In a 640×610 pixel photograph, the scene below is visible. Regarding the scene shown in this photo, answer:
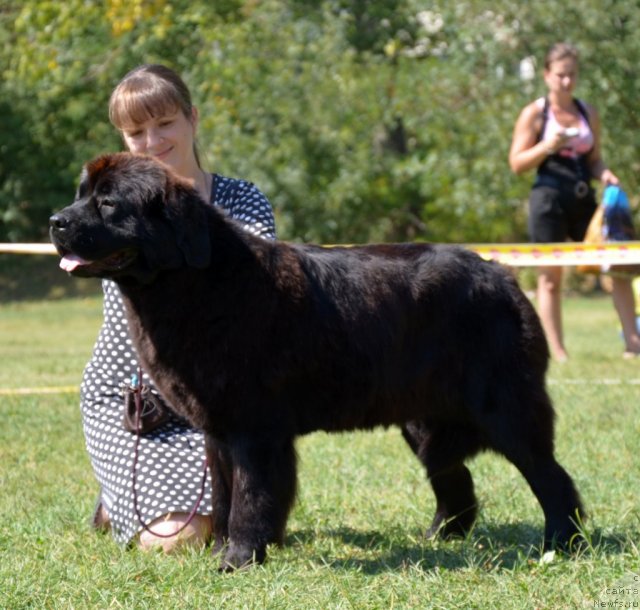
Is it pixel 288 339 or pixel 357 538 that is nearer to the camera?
pixel 288 339

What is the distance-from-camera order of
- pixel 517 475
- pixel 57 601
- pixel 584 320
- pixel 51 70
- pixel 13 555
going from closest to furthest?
pixel 57 601
pixel 13 555
pixel 517 475
pixel 584 320
pixel 51 70

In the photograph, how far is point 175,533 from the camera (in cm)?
411

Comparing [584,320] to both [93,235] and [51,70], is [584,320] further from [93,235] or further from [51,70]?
[93,235]

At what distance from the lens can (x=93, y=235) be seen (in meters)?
3.37

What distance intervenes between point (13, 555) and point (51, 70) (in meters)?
17.7

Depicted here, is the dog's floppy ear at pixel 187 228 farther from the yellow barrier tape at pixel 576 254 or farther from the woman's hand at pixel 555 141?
the woman's hand at pixel 555 141

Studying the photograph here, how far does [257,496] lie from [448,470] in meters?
0.83

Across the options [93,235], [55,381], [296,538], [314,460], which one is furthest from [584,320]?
[93,235]

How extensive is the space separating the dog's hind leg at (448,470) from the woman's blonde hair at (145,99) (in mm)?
1456

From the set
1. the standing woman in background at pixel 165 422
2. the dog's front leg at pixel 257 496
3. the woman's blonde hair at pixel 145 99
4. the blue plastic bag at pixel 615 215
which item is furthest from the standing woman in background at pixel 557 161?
the dog's front leg at pixel 257 496

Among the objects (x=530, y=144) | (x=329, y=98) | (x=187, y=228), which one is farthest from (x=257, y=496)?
(x=329, y=98)

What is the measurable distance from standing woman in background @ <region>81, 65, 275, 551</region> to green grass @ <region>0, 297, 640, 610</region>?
19 cm

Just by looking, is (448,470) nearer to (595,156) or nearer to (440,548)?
(440,548)

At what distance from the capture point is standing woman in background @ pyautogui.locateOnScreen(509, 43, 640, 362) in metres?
8.27
